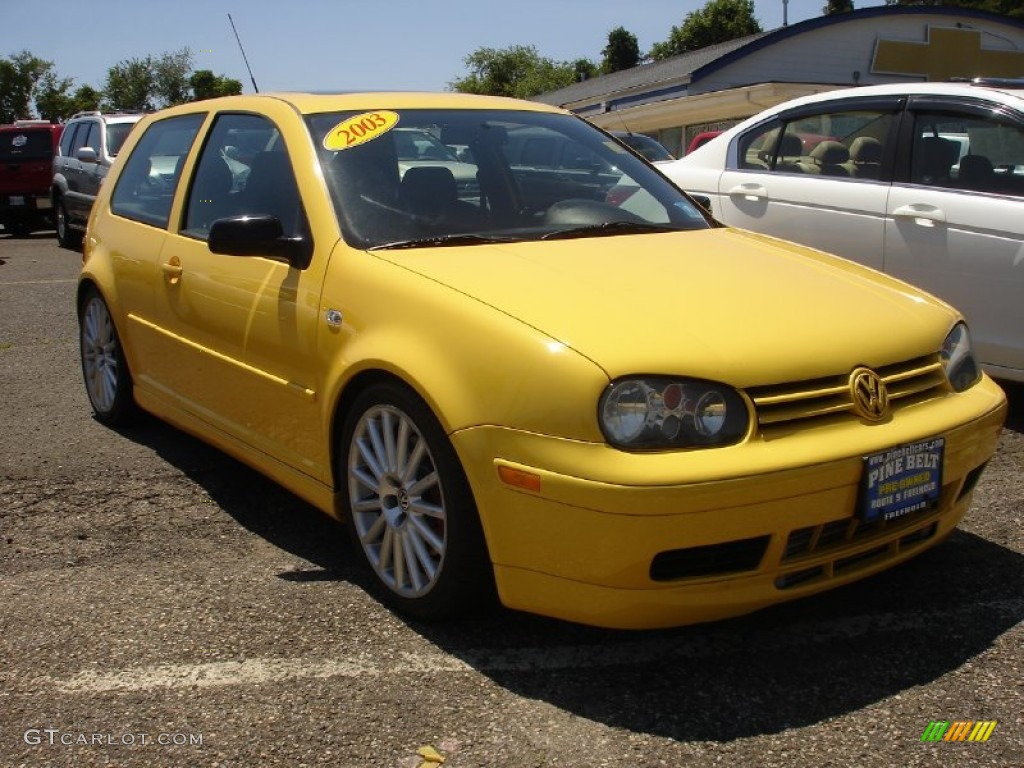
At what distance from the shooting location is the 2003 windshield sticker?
3924 millimetres

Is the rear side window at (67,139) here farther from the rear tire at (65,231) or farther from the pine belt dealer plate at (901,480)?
the pine belt dealer plate at (901,480)

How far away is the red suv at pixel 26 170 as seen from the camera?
18.7 m

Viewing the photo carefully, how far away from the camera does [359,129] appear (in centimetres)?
400

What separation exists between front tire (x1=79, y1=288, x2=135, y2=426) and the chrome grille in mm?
3392

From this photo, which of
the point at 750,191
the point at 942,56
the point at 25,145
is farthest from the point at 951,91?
the point at 942,56

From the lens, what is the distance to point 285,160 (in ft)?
13.0

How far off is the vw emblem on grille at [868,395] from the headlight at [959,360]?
17.4 inches

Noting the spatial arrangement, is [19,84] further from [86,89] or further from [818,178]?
[818,178]

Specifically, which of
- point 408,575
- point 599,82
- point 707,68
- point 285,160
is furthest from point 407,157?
point 599,82

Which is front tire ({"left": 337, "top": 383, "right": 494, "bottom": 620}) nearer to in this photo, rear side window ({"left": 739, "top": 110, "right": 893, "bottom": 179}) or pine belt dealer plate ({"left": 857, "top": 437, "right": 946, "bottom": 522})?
pine belt dealer plate ({"left": 857, "top": 437, "right": 946, "bottom": 522})

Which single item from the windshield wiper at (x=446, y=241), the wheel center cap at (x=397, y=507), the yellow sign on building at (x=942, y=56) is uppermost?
the yellow sign on building at (x=942, y=56)

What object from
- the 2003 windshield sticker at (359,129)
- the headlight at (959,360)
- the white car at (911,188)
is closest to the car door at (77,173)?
the white car at (911,188)

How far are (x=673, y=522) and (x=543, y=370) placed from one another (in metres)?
0.50

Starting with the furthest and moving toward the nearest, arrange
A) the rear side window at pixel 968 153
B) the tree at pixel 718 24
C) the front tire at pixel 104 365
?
the tree at pixel 718 24 → the front tire at pixel 104 365 → the rear side window at pixel 968 153
